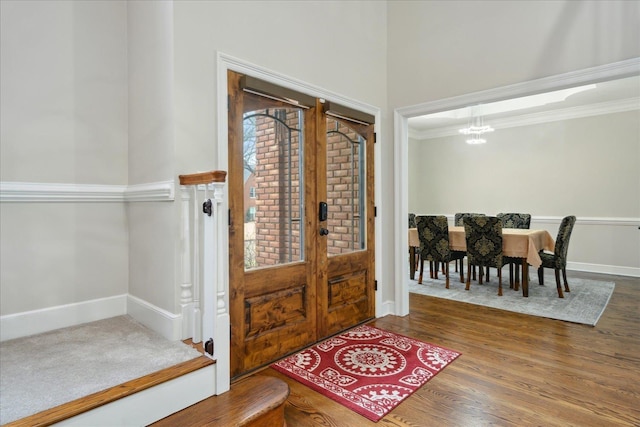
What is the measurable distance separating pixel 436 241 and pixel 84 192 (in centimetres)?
424

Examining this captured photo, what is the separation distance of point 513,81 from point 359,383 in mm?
2713

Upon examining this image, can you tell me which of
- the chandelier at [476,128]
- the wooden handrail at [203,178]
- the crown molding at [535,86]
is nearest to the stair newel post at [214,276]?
the wooden handrail at [203,178]

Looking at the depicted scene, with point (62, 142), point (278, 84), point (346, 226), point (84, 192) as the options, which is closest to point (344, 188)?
point (346, 226)

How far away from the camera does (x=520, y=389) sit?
2199 mm

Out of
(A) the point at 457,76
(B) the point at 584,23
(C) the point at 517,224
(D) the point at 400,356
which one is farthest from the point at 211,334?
(C) the point at 517,224

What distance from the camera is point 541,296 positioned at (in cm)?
438

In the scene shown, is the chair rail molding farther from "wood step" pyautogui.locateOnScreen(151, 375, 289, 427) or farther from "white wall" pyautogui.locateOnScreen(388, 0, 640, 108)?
"white wall" pyautogui.locateOnScreen(388, 0, 640, 108)

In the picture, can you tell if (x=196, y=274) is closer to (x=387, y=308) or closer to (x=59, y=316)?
(x=59, y=316)

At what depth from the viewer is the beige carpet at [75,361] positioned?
1.55m

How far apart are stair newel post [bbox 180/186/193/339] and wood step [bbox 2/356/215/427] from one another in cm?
31

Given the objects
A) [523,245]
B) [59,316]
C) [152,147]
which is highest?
[152,147]

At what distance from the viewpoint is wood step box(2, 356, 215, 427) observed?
139 centimetres

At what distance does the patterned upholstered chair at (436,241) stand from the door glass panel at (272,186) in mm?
2800

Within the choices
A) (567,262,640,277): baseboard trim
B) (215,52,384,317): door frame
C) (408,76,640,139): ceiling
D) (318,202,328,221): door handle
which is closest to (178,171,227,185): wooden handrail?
(215,52,384,317): door frame
